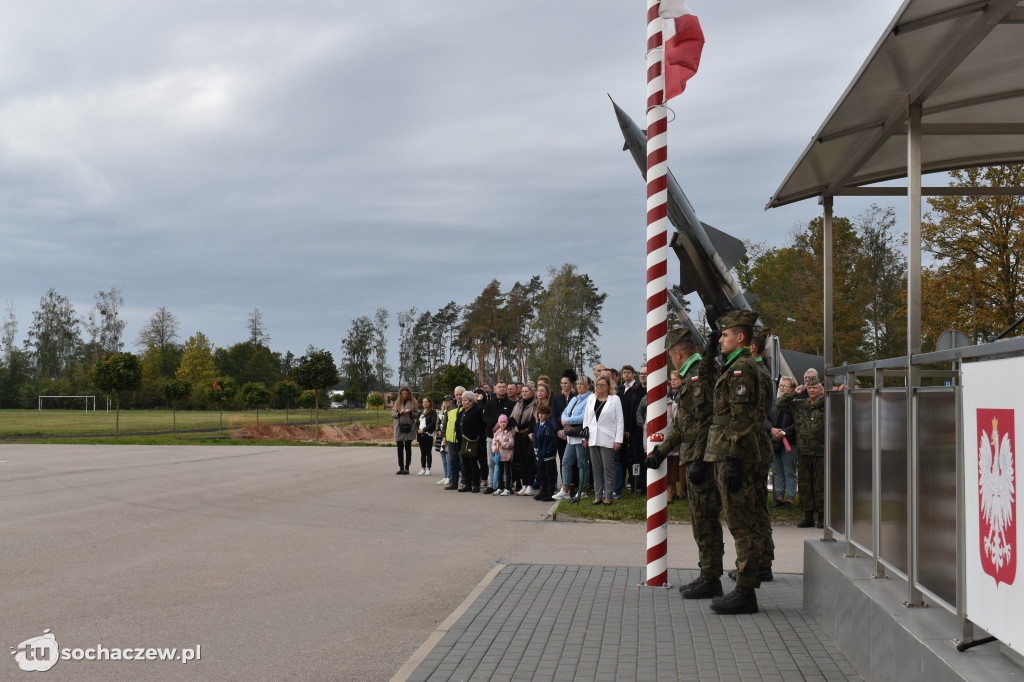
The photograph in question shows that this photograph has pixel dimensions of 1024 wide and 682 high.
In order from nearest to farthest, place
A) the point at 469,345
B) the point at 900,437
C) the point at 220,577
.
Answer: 1. the point at 900,437
2. the point at 220,577
3. the point at 469,345

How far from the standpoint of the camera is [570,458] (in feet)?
47.3

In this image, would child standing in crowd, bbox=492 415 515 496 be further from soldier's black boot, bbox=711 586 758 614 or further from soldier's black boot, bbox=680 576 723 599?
soldier's black boot, bbox=711 586 758 614

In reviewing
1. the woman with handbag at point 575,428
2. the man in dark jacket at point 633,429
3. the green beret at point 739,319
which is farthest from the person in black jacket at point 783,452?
the green beret at point 739,319

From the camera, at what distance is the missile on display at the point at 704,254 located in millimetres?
17844

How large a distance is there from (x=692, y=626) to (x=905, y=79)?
3.63 metres

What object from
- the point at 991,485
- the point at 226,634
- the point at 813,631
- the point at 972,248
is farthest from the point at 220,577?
the point at 972,248

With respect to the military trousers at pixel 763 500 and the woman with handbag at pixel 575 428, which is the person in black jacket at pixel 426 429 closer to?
the woman with handbag at pixel 575 428

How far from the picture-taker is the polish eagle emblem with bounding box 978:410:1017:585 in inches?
123

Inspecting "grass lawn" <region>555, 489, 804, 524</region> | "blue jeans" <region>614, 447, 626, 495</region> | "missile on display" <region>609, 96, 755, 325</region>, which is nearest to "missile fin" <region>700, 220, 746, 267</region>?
"missile on display" <region>609, 96, 755, 325</region>

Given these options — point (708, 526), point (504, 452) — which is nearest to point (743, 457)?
point (708, 526)

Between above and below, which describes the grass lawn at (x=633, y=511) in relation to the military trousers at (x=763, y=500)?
below

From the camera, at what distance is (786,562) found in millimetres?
8906

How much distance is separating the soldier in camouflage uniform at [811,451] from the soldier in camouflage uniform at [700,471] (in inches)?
172

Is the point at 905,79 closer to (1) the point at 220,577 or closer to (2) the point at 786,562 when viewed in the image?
(2) the point at 786,562
